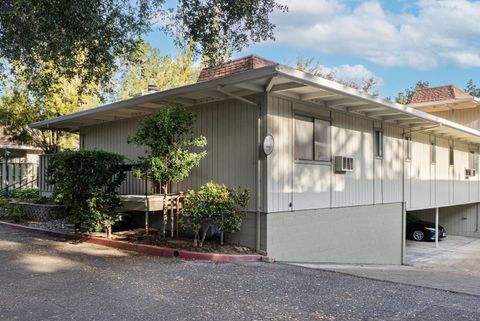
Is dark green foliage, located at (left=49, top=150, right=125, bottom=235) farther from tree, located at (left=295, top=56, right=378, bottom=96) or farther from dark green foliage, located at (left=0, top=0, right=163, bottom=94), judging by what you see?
tree, located at (left=295, top=56, right=378, bottom=96)

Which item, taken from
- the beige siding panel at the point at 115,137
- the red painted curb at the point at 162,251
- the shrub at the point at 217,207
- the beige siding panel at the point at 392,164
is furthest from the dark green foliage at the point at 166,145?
the beige siding panel at the point at 392,164

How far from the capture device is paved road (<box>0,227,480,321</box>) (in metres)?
4.59

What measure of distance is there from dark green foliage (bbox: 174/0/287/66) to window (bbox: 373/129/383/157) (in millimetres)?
5222

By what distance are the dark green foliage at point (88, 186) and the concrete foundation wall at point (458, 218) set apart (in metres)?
16.6

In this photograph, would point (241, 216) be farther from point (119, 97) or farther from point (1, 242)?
point (119, 97)

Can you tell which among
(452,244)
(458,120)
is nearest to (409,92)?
(458,120)

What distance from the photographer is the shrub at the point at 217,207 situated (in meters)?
7.64

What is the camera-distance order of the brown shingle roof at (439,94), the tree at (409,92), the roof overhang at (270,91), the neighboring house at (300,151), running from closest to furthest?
1. the roof overhang at (270,91)
2. the neighboring house at (300,151)
3. the brown shingle roof at (439,94)
4. the tree at (409,92)

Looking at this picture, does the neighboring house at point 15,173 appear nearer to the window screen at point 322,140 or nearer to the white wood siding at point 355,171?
the white wood siding at point 355,171

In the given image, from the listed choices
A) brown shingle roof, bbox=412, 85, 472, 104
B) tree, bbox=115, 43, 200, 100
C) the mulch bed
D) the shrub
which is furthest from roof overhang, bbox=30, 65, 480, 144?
tree, bbox=115, 43, 200, 100

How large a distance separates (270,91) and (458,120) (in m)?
17.5

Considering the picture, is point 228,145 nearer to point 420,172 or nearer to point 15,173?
point 420,172

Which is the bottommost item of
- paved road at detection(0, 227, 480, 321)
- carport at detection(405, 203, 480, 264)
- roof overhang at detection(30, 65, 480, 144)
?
carport at detection(405, 203, 480, 264)

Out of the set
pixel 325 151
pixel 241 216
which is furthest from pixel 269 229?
pixel 325 151
